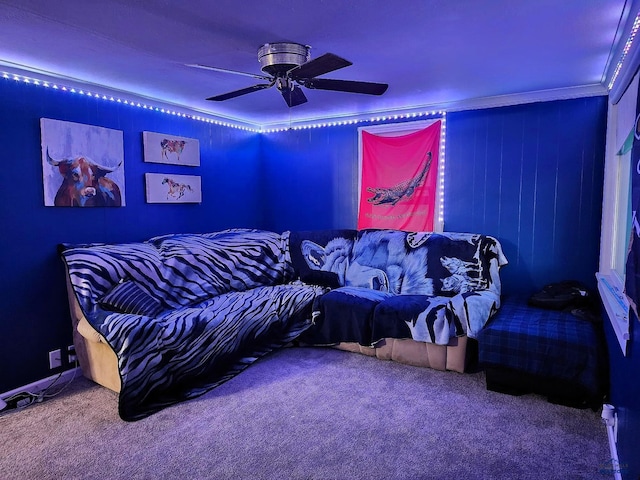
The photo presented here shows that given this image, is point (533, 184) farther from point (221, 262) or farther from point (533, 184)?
point (221, 262)

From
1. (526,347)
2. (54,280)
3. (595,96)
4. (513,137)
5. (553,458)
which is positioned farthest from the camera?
(513,137)

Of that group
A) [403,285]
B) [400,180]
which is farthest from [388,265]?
[400,180]

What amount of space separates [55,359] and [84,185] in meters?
1.27

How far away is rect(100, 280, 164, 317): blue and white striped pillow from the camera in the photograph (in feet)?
8.93

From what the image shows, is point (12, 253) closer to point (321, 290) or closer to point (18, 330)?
point (18, 330)

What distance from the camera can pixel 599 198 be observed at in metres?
3.32

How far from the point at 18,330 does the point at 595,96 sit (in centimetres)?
456

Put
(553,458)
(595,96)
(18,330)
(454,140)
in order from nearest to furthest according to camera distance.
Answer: (553,458), (18,330), (595,96), (454,140)

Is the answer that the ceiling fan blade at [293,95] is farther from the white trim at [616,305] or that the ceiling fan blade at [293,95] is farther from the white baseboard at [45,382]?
the white baseboard at [45,382]

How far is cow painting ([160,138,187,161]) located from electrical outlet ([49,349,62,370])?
70.8 inches

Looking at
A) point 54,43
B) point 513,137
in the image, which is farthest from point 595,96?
point 54,43

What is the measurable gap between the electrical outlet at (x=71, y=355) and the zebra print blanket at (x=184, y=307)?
1.92ft

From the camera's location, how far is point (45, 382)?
113 inches

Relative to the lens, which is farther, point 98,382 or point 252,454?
point 98,382
